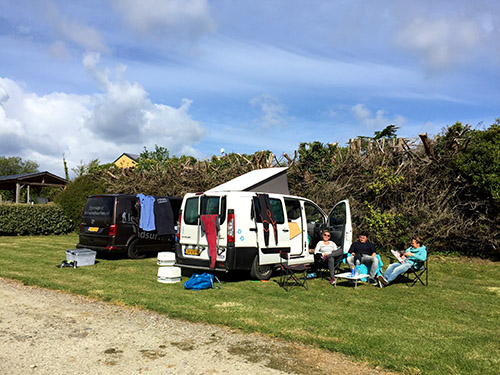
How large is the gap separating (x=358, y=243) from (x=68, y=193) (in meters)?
16.3

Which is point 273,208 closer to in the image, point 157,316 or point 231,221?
point 231,221

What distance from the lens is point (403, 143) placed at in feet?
42.4

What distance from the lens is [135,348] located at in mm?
4648

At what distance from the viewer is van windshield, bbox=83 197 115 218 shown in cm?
1184

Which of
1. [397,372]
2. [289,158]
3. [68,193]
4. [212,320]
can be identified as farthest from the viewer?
[68,193]

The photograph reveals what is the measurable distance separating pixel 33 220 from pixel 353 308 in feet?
56.3

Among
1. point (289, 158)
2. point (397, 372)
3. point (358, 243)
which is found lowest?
point (397, 372)

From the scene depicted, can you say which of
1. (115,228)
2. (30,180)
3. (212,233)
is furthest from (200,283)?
(30,180)

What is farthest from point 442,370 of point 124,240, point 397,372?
point 124,240

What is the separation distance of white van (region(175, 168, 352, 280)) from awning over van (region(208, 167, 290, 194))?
0.07m

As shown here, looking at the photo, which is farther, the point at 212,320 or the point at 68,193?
the point at 68,193

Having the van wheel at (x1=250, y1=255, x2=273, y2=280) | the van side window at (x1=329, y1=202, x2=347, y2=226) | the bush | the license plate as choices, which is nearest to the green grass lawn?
the van wheel at (x1=250, y1=255, x2=273, y2=280)

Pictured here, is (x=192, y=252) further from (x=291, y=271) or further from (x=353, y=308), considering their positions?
(x=353, y=308)

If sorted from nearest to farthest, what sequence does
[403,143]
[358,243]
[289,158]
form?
1. [358,243]
2. [403,143]
3. [289,158]
